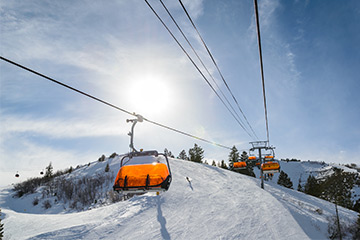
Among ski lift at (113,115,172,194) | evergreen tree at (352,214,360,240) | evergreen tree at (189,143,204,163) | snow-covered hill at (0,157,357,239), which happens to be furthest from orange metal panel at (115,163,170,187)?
evergreen tree at (189,143,204,163)

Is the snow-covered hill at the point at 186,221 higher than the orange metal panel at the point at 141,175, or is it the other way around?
the orange metal panel at the point at 141,175

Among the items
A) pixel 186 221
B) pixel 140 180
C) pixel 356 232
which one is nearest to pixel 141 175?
pixel 140 180

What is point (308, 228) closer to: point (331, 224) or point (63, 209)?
point (331, 224)

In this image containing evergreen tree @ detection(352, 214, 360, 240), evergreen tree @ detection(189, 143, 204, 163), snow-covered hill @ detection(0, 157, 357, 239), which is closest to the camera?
snow-covered hill @ detection(0, 157, 357, 239)

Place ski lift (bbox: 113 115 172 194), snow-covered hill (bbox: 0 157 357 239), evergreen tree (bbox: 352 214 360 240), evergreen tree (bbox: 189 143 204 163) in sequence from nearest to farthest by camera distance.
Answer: ski lift (bbox: 113 115 172 194), snow-covered hill (bbox: 0 157 357 239), evergreen tree (bbox: 352 214 360 240), evergreen tree (bbox: 189 143 204 163)

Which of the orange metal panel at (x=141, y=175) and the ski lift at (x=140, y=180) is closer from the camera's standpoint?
the ski lift at (x=140, y=180)

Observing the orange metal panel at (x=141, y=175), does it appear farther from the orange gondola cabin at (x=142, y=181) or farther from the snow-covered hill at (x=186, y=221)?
the snow-covered hill at (x=186, y=221)

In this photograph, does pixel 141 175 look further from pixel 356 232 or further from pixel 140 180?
pixel 356 232

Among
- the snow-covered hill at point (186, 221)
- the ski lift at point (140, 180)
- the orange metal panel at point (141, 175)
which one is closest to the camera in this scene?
the ski lift at point (140, 180)

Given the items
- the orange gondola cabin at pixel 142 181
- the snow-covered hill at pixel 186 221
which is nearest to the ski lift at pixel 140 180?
the orange gondola cabin at pixel 142 181

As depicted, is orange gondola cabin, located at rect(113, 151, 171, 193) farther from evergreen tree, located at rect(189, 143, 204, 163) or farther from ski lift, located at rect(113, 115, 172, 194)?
evergreen tree, located at rect(189, 143, 204, 163)

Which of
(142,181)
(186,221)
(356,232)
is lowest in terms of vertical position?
(186,221)

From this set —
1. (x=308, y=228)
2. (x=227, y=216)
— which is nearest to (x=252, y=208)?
(x=227, y=216)

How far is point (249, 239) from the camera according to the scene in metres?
10.7
